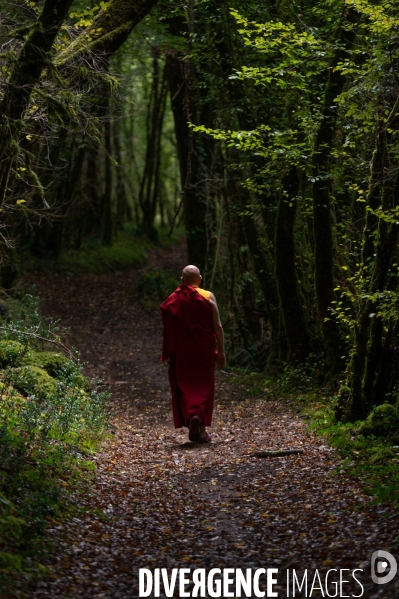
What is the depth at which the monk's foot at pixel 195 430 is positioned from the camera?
946 cm

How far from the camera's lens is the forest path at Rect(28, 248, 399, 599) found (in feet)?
16.5

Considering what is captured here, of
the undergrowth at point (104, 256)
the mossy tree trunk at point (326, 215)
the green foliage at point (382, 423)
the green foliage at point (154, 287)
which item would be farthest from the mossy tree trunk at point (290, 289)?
the undergrowth at point (104, 256)

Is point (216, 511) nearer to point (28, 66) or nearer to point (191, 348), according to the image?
point (191, 348)

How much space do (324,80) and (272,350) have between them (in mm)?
5324

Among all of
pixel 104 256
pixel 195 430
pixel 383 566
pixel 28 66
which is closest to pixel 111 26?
pixel 28 66

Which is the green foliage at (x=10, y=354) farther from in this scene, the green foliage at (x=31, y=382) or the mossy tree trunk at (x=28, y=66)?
the mossy tree trunk at (x=28, y=66)

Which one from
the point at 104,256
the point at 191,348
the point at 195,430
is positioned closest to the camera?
→ the point at 195,430

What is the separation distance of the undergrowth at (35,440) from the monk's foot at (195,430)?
46.4 inches

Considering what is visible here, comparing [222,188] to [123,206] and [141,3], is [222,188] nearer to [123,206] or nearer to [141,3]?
[141,3]

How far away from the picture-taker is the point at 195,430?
9.47 m

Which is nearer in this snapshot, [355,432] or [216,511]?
[216,511]

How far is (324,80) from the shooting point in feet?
38.5

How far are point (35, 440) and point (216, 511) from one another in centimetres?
210

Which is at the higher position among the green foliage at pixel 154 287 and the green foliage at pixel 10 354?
the green foliage at pixel 154 287
